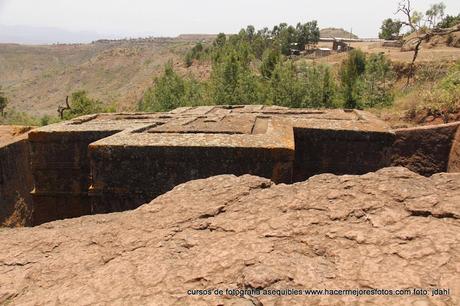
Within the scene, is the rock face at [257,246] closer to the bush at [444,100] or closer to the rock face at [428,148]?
the rock face at [428,148]

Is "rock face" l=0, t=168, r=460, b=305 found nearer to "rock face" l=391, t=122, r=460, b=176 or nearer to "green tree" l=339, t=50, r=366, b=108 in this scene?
"rock face" l=391, t=122, r=460, b=176

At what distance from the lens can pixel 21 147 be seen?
618 cm

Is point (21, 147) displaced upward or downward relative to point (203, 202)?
downward

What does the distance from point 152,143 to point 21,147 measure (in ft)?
10.3

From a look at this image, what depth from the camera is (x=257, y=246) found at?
174cm

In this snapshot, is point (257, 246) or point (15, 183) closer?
point (257, 246)

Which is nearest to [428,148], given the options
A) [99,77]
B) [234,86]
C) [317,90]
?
[317,90]

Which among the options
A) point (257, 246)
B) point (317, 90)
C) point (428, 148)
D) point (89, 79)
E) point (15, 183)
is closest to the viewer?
point (257, 246)

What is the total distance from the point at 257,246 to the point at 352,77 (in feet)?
91.7

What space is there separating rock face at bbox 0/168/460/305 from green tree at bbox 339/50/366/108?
18927 millimetres

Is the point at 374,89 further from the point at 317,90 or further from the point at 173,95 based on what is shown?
the point at 173,95

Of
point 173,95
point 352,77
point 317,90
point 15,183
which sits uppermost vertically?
point 352,77

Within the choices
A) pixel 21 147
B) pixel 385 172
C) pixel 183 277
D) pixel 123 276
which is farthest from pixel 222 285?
pixel 21 147

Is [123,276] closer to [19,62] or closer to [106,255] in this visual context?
[106,255]
